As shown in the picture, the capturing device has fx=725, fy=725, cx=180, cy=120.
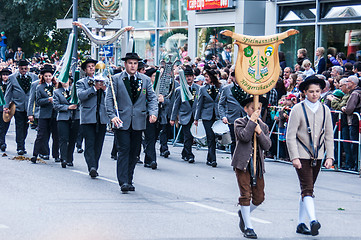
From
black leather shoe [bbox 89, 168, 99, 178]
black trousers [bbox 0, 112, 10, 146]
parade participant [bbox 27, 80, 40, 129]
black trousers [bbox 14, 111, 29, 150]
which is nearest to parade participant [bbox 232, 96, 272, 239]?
black leather shoe [bbox 89, 168, 99, 178]

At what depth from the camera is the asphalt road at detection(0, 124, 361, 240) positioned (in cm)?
Answer: 817

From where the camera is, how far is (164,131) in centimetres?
1580

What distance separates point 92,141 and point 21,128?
13.1ft

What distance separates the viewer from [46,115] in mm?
14594

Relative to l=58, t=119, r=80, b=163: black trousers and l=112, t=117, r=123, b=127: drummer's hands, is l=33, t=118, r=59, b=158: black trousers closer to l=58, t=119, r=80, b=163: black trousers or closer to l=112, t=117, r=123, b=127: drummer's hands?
l=58, t=119, r=80, b=163: black trousers

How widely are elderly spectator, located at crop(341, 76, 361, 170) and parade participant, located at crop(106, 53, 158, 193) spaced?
13.9 feet

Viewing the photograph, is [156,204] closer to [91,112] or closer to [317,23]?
[91,112]

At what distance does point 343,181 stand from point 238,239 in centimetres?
522

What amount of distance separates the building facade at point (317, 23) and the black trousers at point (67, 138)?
8.37 metres

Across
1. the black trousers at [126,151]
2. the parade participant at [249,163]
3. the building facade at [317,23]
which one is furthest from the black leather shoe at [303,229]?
the building facade at [317,23]

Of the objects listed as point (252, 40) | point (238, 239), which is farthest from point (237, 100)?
point (238, 239)

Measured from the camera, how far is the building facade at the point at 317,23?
67.4 feet

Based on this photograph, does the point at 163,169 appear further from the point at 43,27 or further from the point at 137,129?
the point at 43,27

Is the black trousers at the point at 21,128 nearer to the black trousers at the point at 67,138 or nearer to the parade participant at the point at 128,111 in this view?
the black trousers at the point at 67,138
